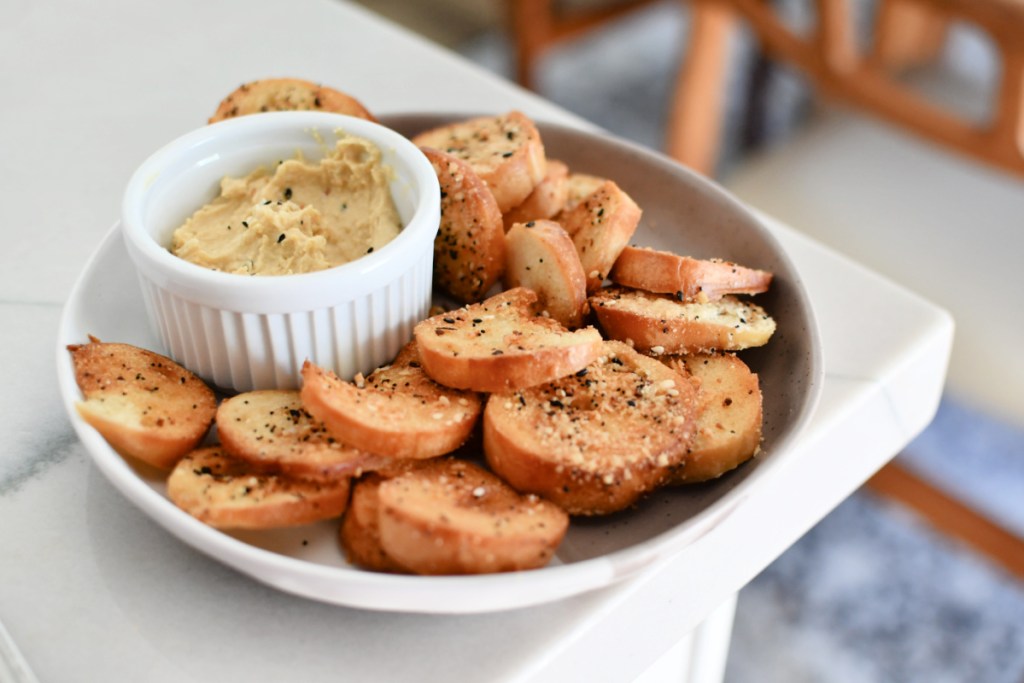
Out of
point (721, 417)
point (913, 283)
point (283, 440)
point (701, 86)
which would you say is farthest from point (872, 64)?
point (283, 440)

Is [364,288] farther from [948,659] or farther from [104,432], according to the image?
[948,659]

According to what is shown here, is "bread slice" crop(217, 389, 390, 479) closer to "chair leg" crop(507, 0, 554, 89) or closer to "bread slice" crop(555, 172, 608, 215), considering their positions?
"bread slice" crop(555, 172, 608, 215)

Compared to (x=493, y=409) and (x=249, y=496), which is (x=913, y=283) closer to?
(x=493, y=409)

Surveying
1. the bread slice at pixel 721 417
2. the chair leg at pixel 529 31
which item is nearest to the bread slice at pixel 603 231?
the bread slice at pixel 721 417

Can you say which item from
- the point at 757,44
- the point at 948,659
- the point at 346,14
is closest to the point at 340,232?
the point at 346,14

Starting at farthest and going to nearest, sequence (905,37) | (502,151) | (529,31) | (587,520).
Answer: (529,31), (905,37), (502,151), (587,520)

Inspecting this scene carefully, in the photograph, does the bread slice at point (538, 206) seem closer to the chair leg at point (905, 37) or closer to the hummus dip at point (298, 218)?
the hummus dip at point (298, 218)

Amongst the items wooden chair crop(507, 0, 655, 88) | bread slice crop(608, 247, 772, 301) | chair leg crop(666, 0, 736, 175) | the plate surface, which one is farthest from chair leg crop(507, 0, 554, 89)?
bread slice crop(608, 247, 772, 301)
